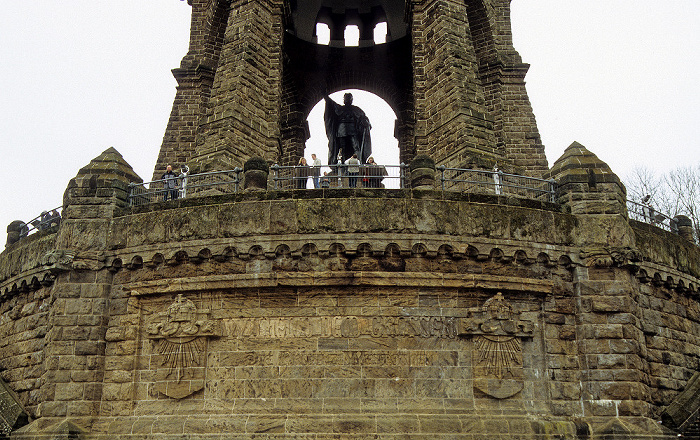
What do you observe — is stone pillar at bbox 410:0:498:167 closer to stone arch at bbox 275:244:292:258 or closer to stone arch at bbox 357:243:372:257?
stone arch at bbox 357:243:372:257

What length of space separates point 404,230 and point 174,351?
4.34 m

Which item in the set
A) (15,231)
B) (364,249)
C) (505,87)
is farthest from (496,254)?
(15,231)

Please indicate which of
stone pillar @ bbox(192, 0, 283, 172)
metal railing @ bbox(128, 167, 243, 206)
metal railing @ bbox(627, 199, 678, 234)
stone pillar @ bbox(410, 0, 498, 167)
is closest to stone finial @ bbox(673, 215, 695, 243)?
metal railing @ bbox(627, 199, 678, 234)

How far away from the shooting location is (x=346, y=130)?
1936 cm

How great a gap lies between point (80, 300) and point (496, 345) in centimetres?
725

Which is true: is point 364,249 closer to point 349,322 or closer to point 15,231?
point 349,322

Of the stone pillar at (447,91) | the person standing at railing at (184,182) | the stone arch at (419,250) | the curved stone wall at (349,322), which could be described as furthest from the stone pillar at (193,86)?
the stone arch at (419,250)

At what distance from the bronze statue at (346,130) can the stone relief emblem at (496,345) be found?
8.83 metres

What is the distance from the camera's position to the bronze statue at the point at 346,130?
19.4 m

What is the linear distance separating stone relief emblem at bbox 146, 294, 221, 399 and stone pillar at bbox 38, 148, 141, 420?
1215mm

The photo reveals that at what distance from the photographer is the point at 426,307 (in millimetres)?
11180

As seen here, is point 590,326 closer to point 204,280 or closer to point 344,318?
point 344,318

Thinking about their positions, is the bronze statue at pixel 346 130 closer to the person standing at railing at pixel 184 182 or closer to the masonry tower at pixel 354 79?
the masonry tower at pixel 354 79

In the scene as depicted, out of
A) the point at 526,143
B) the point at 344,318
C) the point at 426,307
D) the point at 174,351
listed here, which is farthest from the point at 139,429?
the point at 526,143
